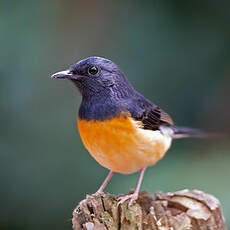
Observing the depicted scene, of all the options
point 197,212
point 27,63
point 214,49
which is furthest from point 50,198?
point 214,49

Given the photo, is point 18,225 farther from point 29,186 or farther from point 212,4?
point 212,4

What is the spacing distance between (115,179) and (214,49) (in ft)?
9.29

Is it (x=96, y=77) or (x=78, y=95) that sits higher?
(x=96, y=77)

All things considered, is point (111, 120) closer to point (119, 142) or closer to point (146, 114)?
point (119, 142)

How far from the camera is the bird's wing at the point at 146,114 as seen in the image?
15.8 feet

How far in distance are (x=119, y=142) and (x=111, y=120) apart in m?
0.23

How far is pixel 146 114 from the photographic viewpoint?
503 cm

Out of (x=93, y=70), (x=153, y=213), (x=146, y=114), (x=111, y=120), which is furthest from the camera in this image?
(x=146, y=114)

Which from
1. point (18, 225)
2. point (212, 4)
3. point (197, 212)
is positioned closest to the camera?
point (197, 212)

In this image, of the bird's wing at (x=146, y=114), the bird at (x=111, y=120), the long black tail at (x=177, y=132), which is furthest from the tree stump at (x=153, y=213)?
the long black tail at (x=177, y=132)

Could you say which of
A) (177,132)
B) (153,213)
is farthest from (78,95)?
(153,213)

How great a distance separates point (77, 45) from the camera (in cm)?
790

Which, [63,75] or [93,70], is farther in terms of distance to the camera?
[93,70]

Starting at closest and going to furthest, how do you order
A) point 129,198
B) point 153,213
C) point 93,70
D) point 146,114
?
point 153,213
point 129,198
point 93,70
point 146,114
